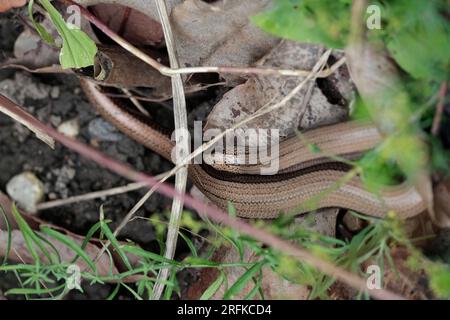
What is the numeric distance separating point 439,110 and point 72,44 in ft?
3.92

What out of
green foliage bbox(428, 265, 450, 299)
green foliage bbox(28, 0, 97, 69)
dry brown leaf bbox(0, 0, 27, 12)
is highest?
dry brown leaf bbox(0, 0, 27, 12)

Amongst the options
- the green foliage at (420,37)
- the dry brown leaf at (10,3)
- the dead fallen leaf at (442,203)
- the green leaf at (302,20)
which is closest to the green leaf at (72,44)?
the dry brown leaf at (10,3)

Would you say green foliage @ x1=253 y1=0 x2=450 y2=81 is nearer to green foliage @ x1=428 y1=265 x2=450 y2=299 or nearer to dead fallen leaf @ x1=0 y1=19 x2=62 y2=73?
green foliage @ x1=428 y1=265 x2=450 y2=299

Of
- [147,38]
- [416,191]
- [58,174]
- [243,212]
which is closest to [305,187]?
[243,212]

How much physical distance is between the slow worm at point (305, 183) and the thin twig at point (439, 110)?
20 cm

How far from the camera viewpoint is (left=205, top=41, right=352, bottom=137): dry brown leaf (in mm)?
2100

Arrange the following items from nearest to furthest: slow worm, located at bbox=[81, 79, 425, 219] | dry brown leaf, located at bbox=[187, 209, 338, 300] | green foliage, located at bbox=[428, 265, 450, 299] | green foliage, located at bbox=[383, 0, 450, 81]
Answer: green foliage, located at bbox=[383, 0, 450, 81] → green foliage, located at bbox=[428, 265, 450, 299] → slow worm, located at bbox=[81, 79, 425, 219] → dry brown leaf, located at bbox=[187, 209, 338, 300]

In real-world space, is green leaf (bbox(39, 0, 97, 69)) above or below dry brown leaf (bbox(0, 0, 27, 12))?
below

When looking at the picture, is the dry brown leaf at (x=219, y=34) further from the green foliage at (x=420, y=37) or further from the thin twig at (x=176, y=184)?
the green foliage at (x=420, y=37)

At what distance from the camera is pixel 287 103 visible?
2.16m

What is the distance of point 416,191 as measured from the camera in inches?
80.1

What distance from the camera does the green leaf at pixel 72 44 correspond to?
1952 mm

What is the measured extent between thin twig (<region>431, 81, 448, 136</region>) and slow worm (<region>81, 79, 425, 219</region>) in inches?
7.9

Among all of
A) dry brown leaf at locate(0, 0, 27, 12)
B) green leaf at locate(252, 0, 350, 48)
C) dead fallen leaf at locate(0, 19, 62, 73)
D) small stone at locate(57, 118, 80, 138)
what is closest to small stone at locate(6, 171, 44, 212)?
small stone at locate(57, 118, 80, 138)
